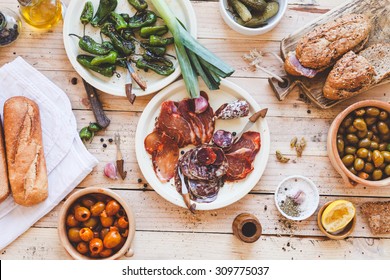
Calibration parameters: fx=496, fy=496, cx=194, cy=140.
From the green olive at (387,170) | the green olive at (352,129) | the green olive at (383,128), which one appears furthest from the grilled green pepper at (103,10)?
the green olive at (387,170)

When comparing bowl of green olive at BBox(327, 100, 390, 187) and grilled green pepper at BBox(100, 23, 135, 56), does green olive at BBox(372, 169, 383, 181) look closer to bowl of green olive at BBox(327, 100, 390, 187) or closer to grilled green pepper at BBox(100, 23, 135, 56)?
bowl of green olive at BBox(327, 100, 390, 187)

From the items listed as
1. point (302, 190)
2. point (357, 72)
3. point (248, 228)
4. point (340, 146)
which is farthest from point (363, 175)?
point (248, 228)

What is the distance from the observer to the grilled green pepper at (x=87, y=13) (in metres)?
2.18

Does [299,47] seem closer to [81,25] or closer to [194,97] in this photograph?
[194,97]

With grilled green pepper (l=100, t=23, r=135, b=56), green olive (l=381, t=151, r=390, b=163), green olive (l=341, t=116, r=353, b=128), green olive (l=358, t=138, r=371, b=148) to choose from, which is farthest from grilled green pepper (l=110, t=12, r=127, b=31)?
green olive (l=381, t=151, r=390, b=163)

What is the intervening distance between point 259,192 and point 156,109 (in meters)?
0.60

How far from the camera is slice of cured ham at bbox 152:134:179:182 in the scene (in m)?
2.18

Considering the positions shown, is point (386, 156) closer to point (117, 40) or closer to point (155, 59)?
point (155, 59)

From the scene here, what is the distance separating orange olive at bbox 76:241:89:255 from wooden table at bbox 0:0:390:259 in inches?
5.9

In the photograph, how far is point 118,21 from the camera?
2160 mm

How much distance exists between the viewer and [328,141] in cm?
223

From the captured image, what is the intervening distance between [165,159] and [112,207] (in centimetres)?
31

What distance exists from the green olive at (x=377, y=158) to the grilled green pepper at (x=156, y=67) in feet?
3.12

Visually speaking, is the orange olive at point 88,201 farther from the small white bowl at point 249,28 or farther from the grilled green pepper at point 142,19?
the small white bowl at point 249,28
